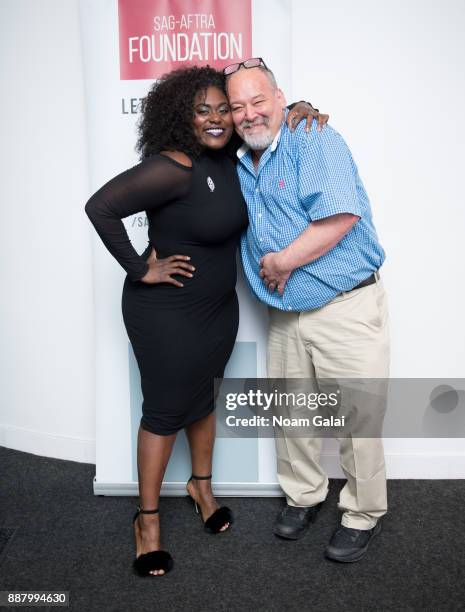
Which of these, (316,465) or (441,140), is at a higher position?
(441,140)

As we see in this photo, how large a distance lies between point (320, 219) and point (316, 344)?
46 centimetres

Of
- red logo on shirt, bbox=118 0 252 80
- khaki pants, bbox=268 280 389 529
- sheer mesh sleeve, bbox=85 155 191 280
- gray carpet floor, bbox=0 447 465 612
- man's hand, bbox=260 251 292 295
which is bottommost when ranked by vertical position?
gray carpet floor, bbox=0 447 465 612

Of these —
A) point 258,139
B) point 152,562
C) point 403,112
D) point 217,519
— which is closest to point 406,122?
point 403,112

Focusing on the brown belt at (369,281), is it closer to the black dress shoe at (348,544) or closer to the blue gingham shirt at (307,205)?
the blue gingham shirt at (307,205)

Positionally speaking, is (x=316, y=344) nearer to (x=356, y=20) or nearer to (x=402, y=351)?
(x=402, y=351)

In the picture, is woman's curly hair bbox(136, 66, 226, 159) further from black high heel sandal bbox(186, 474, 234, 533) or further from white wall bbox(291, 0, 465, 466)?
black high heel sandal bbox(186, 474, 234, 533)

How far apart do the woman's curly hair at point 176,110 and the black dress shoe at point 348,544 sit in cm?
141

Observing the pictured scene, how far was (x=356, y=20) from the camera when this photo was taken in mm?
2420

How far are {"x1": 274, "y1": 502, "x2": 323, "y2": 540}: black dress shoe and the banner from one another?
208mm

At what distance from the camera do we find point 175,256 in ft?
6.61

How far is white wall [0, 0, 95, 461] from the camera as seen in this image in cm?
265

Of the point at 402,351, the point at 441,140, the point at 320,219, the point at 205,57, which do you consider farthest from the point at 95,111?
the point at 402,351

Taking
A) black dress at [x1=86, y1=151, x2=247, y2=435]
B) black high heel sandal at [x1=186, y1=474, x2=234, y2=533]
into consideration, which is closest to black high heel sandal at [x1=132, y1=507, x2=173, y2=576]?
black high heel sandal at [x1=186, y1=474, x2=234, y2=533]

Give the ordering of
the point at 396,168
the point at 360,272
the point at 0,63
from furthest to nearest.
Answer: the point at 0,63, the point at 396,168, the point at 360,272
